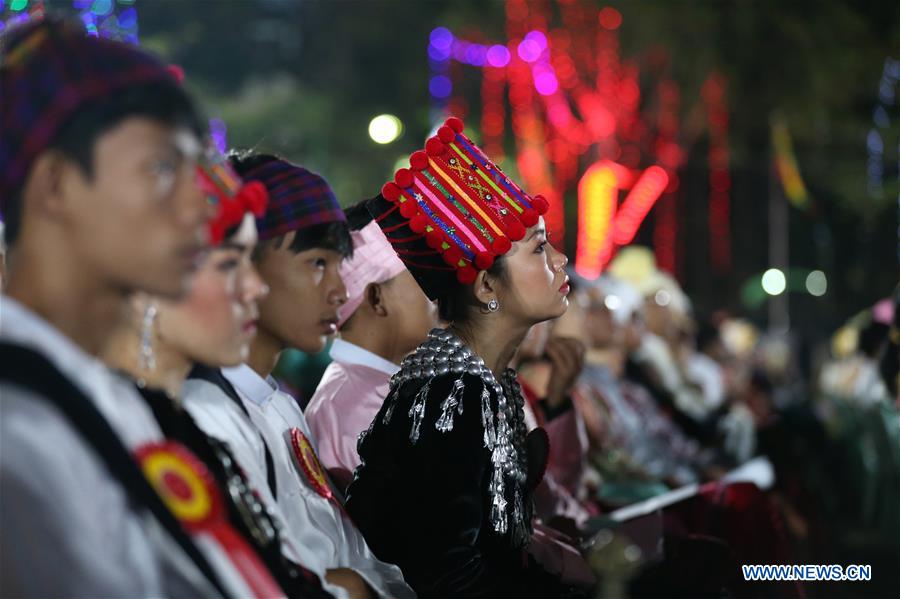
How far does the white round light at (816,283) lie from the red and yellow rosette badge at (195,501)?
39.8 metres

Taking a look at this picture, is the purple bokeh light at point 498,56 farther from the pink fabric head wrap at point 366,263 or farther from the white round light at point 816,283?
the pink fabric head wrap at point 366,263

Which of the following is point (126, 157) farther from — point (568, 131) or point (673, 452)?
point (568, 131)

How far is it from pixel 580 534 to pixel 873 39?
71.5 feet

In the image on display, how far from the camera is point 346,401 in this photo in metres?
4.51

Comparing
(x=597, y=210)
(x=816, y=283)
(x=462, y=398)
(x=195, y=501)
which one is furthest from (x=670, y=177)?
(x=195, y=501)

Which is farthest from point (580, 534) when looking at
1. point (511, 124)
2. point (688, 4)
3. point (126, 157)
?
point (511, 124)

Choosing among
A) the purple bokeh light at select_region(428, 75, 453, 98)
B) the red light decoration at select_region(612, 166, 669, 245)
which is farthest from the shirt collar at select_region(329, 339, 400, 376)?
the purple bokeh light at select_region(428, 75, 453, 98)

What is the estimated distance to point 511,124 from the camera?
34.3 metres

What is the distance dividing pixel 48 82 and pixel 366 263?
8.38ft

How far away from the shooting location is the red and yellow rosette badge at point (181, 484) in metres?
2.24

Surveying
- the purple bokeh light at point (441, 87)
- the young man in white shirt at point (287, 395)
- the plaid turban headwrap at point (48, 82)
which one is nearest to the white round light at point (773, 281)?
the purple bokeh light at point (441, 87)

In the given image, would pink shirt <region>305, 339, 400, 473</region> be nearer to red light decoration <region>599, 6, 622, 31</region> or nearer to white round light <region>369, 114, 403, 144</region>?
white round light <region>369, 114, 403, 144</region>

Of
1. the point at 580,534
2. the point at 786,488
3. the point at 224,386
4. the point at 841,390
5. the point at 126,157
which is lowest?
the point at 841,390

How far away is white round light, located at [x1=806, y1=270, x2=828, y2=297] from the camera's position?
134 feet
